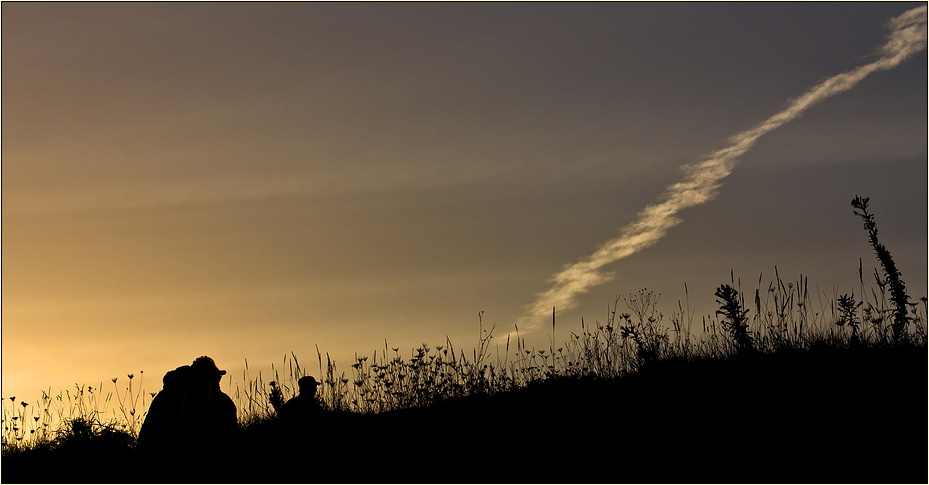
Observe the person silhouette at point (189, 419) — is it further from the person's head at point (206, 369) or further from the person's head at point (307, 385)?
the person's head at point (307, 385)

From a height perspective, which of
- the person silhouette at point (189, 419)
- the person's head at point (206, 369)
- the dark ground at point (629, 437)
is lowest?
the dark ground at point (629, 437)

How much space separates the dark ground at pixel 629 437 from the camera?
7156 millimetres

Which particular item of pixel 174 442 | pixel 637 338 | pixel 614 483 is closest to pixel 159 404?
pixel 174 442

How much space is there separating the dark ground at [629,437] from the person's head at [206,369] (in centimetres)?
78

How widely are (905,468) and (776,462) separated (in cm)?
94

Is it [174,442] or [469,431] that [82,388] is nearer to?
[174,442]

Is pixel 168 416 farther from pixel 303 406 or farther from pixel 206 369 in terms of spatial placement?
pixel 303 406

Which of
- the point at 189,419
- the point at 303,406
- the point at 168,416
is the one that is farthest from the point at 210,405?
the point at 303,406

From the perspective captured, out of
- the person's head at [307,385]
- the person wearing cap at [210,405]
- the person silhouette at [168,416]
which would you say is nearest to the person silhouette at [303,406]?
the person's head at [307,385]

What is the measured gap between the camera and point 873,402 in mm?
8078

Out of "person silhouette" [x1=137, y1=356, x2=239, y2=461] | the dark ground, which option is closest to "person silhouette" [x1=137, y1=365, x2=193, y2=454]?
"person silhouette" [x1=137, y1=356, x2=239, y2=461]

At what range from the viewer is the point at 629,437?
26.5 feet

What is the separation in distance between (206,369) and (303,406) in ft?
3.79

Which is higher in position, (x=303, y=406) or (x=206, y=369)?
(x=206, y=369)
